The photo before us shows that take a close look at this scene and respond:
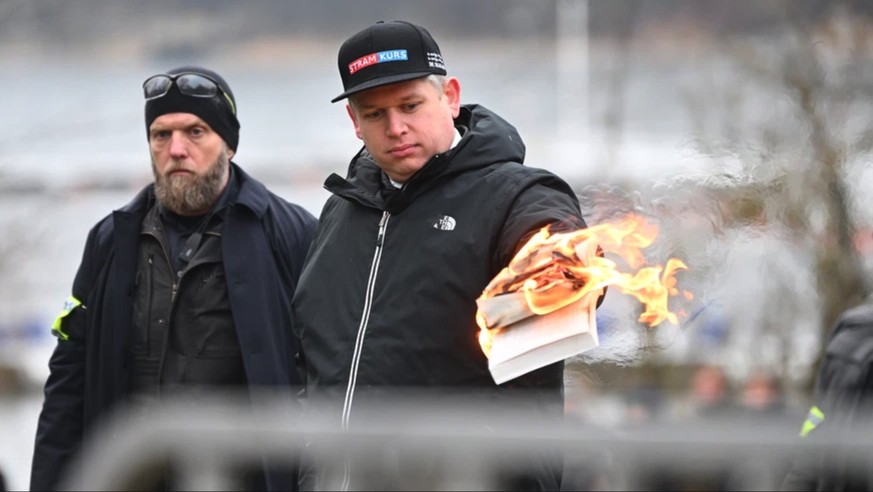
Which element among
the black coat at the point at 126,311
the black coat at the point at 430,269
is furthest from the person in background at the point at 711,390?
the black coat at the point at 430,269

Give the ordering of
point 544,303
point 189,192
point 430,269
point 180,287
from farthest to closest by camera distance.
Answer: point 189,192
point 180,287
point 430,269
point 544,303

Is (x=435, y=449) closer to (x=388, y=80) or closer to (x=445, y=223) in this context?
(x=445, y=223)

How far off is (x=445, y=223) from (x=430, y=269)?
0.12 meters

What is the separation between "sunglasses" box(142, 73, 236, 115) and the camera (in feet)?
16.4

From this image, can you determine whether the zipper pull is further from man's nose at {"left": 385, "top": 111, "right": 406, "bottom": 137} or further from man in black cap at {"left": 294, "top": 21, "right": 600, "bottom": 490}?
man's nose at {"left": 385, "top": 111, "right": 406, "bottom": 137}

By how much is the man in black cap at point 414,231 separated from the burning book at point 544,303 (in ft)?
0.33

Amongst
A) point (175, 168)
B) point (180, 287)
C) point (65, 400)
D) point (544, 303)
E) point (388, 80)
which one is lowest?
point (65, 400)

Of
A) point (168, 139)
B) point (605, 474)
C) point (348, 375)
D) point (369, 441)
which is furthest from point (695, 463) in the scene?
point (168, 139)

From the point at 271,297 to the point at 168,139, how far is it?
673mm

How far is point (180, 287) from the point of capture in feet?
15.4

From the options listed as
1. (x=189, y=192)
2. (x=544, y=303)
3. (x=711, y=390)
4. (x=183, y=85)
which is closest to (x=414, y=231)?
(x=544, y=303)

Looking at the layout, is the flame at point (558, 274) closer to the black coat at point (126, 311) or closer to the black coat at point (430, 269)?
the black coat at point (430, 269)

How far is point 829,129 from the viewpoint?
846cm

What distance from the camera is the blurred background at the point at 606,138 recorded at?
6.08 metres
